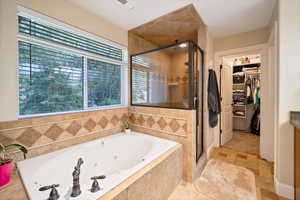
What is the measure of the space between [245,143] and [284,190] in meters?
1.86

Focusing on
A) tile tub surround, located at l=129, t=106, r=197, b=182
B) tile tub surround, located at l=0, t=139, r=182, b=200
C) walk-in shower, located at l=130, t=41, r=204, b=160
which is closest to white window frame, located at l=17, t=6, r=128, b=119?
walk-in shower, located at l=130, t=41, r=204, b=160

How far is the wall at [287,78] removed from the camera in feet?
4.83

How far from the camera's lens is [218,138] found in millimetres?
2994

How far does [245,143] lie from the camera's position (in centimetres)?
324

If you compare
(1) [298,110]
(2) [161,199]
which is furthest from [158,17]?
(2) [161,199]

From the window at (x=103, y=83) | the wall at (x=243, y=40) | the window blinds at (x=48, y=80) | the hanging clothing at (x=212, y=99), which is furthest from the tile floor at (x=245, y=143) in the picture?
the window blinds at (x=48, y=80)

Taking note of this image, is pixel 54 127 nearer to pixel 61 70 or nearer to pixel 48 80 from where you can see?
pixel 48 80

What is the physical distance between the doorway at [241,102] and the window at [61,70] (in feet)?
8.51

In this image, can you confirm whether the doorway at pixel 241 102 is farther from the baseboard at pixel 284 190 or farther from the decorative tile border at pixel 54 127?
the decorative tile border at pixel 54 127

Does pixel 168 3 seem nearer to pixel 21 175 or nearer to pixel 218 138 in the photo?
pixel 21 175

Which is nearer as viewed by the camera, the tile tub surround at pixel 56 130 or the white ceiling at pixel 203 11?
the tile tub surround at pixel 56 130

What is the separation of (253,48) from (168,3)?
191cm

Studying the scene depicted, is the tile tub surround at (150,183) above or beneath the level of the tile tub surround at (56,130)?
beneath

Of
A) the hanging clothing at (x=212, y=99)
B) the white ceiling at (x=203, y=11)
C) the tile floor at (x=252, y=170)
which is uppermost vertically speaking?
the white ceiling at (x=203, y=11)
